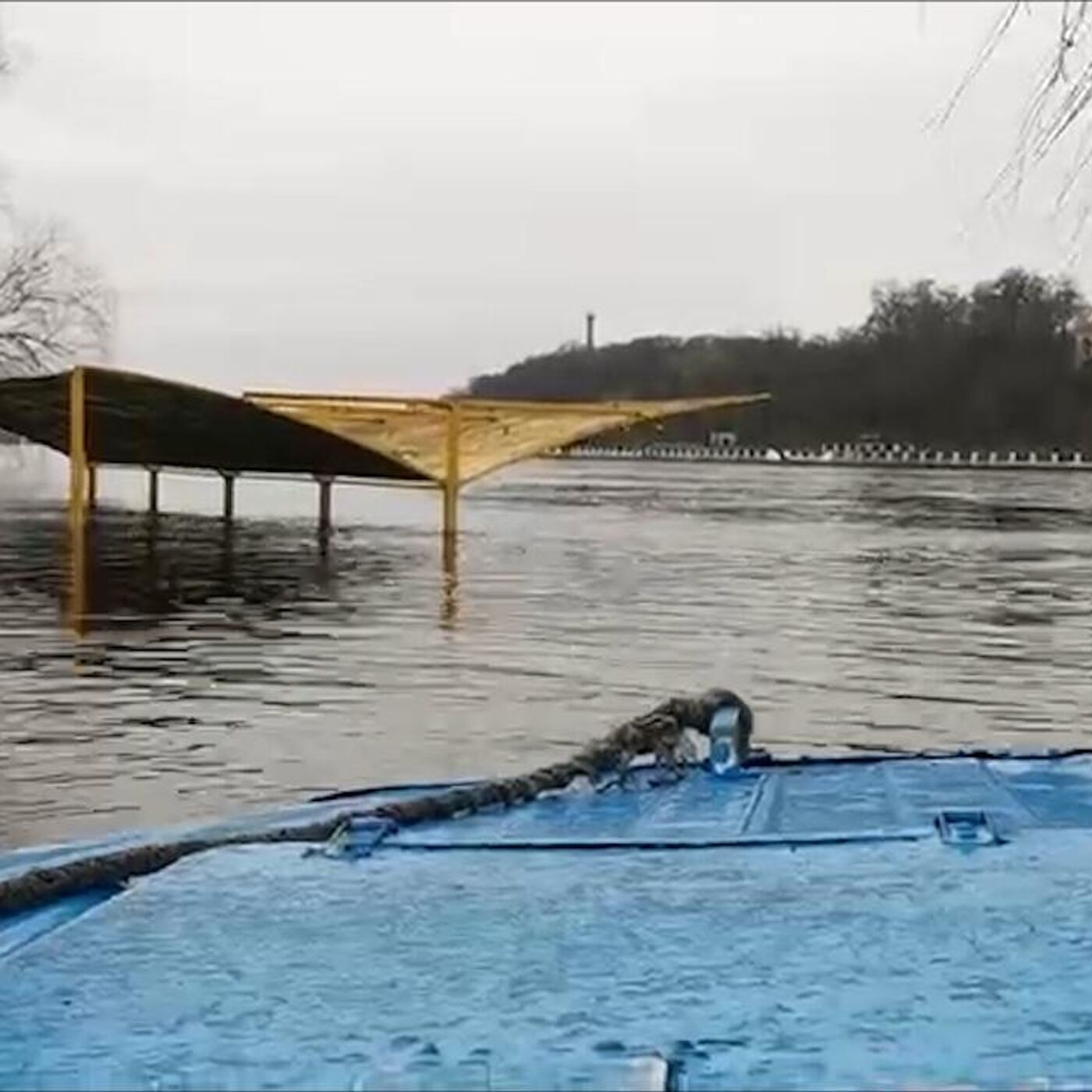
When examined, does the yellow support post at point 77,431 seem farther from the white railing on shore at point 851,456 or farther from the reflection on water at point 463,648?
the white railing on shore at point 851,456

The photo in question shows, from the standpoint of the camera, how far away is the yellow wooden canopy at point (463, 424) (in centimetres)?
2544

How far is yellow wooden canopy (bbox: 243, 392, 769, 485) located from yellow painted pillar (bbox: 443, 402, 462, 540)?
19 millimetres

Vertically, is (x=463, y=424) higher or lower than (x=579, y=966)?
higher

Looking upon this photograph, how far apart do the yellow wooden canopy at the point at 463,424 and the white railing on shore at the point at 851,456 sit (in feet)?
165

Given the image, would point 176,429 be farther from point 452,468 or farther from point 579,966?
point 579,966

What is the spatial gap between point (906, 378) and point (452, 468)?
78.7 metres

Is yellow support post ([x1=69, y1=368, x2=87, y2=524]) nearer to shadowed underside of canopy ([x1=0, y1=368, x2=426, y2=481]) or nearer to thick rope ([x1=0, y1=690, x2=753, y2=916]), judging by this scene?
shadowed underside of canopy ([x1=0, y1=368, x2=426, y2=481])

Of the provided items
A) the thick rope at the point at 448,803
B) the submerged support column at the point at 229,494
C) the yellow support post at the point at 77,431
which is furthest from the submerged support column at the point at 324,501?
the thick rope at the point at 448,803

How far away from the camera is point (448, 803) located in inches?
166

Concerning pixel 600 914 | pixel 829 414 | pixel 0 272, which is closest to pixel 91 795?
pixel 600 914

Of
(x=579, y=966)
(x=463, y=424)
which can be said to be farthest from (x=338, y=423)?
(x=579, y=966)

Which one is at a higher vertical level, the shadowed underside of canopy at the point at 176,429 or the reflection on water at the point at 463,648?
the shadowed underside of canopy at the point at 176,429

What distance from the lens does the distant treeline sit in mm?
93188

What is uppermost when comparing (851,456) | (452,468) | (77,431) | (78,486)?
(77,431)
